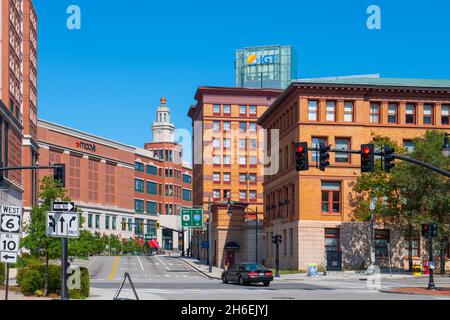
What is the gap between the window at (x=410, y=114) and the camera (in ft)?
242

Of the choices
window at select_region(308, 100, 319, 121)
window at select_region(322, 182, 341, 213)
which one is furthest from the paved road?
window at select_region(308, 100, 319, 121)

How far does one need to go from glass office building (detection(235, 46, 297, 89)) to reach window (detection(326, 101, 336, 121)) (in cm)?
8587

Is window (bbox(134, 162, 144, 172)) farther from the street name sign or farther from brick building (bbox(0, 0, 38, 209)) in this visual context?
the street name sign

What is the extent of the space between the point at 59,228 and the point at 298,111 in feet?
177

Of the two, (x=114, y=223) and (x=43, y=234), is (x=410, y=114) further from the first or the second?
(x=114, y=223)

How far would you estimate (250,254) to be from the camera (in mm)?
90562

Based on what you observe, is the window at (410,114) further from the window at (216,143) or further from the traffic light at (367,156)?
the window at (216,143)

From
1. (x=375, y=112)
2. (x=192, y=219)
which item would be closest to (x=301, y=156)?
(x=375, y=112)

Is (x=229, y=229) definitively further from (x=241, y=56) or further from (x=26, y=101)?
(x=241, y=56)

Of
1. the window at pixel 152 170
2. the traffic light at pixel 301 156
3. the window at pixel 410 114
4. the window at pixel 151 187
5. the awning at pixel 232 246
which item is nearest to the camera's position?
the traffic light at pixel 301 156

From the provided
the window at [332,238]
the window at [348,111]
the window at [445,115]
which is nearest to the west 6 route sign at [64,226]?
the window at [332,238]

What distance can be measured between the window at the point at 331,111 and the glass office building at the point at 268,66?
8587 cm

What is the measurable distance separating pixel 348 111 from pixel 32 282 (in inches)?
1823

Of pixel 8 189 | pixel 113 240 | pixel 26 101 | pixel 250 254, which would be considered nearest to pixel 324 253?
pixel 250 254
